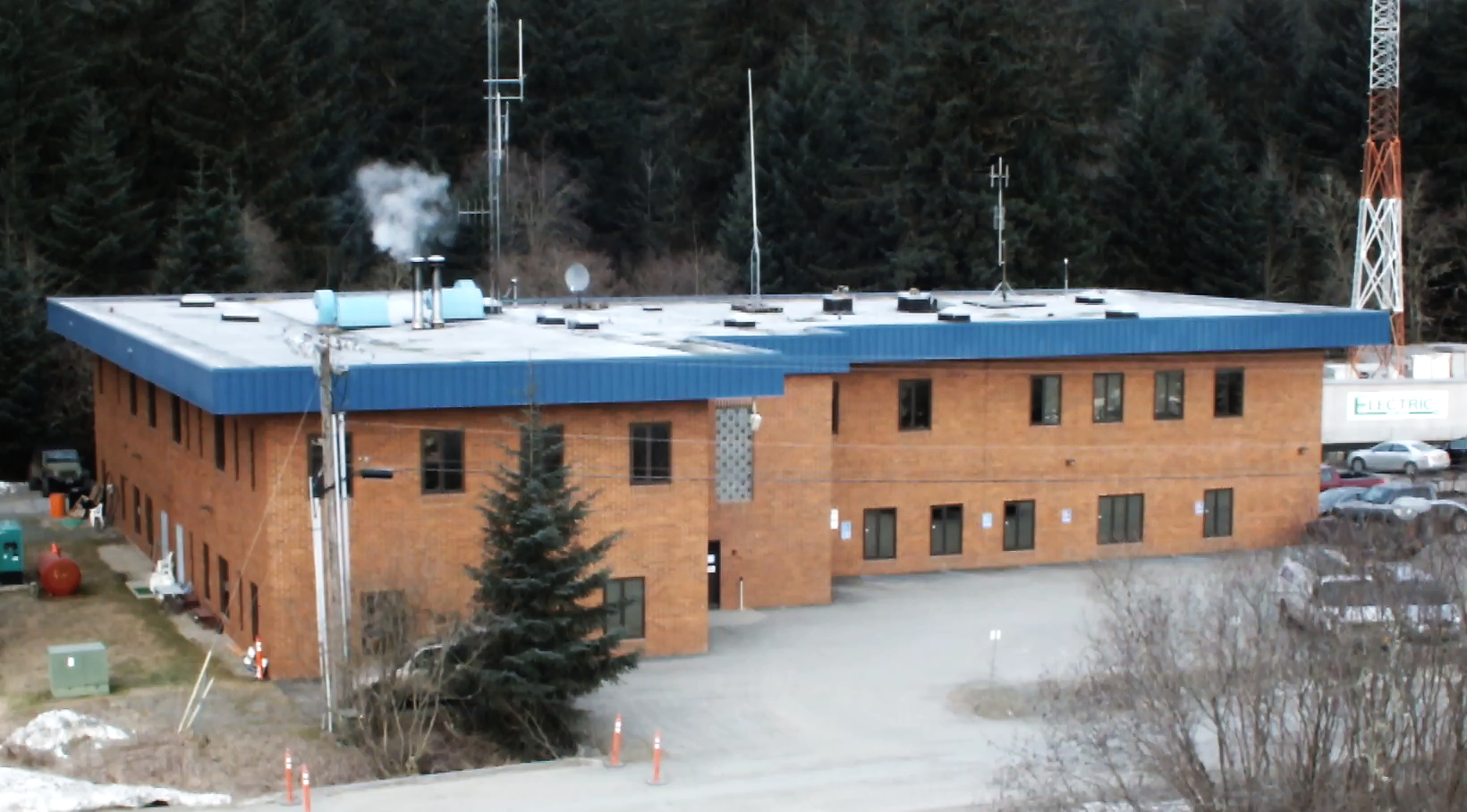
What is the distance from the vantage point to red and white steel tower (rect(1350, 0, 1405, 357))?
60.7 m

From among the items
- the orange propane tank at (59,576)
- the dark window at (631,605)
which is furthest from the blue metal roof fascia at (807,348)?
the orange propane tank at (59,576)

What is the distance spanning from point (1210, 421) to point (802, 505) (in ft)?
33.3

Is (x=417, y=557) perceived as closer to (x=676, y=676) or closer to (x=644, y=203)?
(x=676, y=676)

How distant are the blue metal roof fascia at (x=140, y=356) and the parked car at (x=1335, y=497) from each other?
2542 centimetres

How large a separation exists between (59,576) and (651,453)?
1107cm

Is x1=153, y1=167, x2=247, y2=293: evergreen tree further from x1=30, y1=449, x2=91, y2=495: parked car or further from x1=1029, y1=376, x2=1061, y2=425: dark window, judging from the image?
→ x1=1029, y1=376, x2=1061, y2=425: dark window

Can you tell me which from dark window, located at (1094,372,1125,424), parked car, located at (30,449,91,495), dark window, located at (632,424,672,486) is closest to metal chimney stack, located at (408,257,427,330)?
dark window, located at (632,424,672,486)

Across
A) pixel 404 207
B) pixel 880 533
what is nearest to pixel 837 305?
pixel 880 533

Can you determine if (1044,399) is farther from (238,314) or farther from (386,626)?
(386,626)

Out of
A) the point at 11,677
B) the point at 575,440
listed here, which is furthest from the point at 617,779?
the point at 11,677

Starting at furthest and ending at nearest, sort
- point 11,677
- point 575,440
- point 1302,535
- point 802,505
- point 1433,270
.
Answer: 1. point 1433,270
2. point 1302,535
3. point 802,505
4. point 575,440
5. point 11,677

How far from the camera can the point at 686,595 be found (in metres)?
32.1

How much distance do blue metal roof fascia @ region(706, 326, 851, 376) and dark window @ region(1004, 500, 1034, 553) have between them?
5.55 m

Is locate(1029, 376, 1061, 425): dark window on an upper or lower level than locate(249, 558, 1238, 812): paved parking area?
upper
